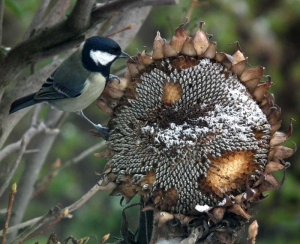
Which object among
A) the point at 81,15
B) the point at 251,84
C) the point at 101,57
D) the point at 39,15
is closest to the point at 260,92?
the point at 251,84

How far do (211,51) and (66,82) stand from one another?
571 millimetres

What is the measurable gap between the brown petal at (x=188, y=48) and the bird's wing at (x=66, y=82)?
0.45 meters

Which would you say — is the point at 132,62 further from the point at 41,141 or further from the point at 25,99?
the point at 41,141

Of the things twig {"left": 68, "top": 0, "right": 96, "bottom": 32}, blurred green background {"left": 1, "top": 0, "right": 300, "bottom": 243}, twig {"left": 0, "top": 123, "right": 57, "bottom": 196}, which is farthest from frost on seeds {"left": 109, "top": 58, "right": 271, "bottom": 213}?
blurred green background {"left": 1, "top": 0, "right": 300, "bottom": 243}

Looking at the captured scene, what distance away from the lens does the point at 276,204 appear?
4293 mm

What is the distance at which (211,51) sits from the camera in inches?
62.6

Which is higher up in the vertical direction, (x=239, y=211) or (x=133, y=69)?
(x=133, y=69)

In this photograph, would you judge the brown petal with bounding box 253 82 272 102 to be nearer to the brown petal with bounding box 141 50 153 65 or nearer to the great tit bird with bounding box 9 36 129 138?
the brown petal with bounding box 141 50 153 65

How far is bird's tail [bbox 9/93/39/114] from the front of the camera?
1.75 meters

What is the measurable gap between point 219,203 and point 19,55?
1.46ft

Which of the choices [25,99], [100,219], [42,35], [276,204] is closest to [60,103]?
[25,99]

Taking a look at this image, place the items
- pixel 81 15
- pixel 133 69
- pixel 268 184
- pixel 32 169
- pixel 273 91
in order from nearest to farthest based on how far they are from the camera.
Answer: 1. pixel 81 15
2. pixel 268 184
3. pixel 133 69
4. pixel 32 169
5. pixel 273 91

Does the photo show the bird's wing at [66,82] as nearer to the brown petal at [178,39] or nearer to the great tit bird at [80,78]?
the great tit bird at [80,78]

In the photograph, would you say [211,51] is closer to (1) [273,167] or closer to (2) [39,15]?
→ (1) [273,167]
